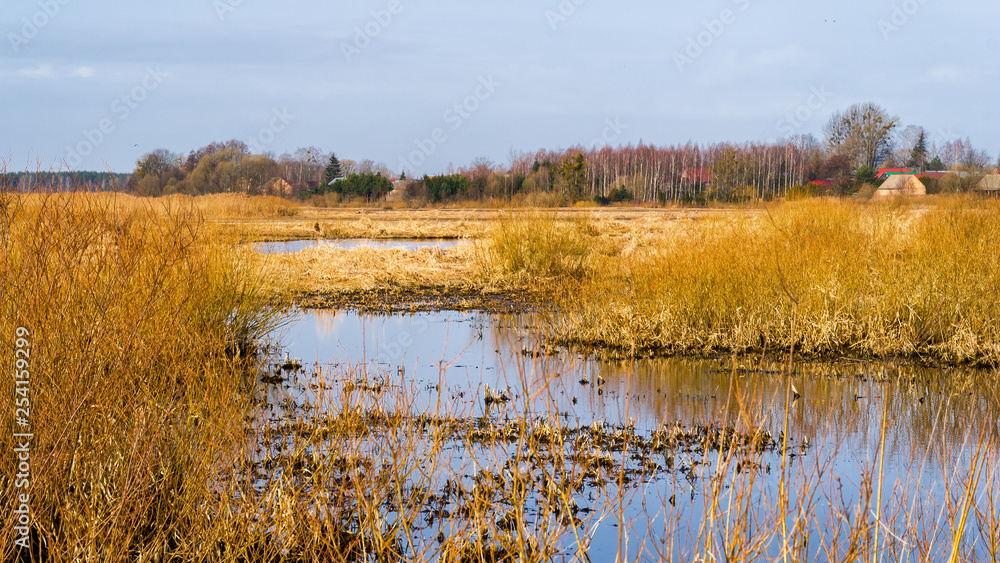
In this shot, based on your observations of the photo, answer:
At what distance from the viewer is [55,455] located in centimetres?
312

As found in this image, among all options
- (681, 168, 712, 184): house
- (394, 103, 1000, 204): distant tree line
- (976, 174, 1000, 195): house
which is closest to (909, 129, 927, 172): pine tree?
(394, 103, 1000, 204): distant tree line

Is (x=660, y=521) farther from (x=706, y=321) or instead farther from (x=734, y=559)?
(x=706, y=321)

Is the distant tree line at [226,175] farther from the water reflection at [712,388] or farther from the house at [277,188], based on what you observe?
the water reflection at [712,388]

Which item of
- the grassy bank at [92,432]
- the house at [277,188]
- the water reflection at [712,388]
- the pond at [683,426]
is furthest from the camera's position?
the house at [277,188]

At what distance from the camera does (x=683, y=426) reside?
634 cm

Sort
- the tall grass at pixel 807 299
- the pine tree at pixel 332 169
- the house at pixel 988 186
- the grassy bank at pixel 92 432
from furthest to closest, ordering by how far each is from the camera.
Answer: the pine tree at pixel 332 169, the house at pixel 988 186, the tall grass at pixel 807 299, the grassy bank at pixel 92 432

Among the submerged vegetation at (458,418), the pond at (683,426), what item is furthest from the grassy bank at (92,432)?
the pond at (683,426)

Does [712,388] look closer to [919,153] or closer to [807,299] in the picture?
[807,299]

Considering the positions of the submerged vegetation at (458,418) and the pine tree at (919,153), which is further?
the pine tree at (919,153)

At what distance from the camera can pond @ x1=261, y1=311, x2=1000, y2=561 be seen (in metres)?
4.04

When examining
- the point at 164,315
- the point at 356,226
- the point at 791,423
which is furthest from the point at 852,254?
the point at 356,226

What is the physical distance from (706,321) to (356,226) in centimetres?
2356

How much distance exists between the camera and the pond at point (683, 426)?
4039 millimetres

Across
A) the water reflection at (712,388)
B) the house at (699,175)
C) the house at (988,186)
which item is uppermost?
the house at (699,175)
